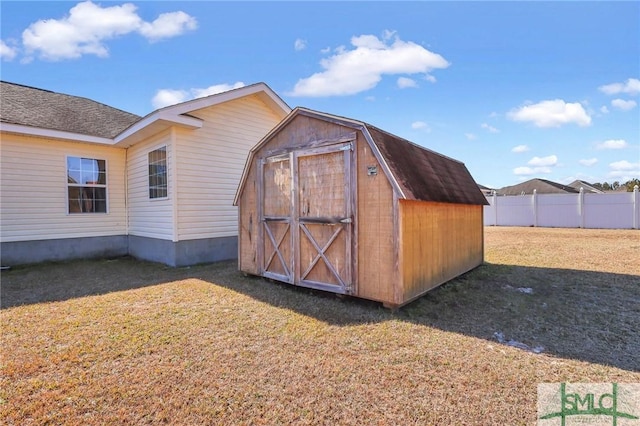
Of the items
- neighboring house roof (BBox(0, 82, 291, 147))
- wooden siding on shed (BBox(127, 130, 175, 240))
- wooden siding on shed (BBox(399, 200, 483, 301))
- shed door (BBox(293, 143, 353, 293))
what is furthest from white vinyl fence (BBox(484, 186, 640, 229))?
wooden siding on shed (BBox(127, 130, 175, 240))

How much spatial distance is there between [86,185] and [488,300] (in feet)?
36.1

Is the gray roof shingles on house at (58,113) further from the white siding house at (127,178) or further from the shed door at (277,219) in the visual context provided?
the shed door at (277,219)

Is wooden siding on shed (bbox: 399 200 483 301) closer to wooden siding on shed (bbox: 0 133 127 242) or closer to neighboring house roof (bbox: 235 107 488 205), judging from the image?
neighboring house roof (bbox: 235 107 488 205)

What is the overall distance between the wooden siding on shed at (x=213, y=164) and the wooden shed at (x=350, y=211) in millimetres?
2213

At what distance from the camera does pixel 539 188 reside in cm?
2672

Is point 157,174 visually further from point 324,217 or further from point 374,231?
point 374,231

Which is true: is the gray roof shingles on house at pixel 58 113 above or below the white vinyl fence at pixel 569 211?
above

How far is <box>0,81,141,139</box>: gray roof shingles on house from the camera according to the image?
8336mm

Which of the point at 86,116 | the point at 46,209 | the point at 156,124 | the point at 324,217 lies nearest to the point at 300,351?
the point at 324,217

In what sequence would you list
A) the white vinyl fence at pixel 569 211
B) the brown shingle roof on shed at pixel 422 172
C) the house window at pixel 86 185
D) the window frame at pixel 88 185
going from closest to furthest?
the brown shingle roof on shed at pixel 422 172
the window frame at pixel 88 185
the house window at pixel 86 185
the white vinyl fence at pixel 569 211

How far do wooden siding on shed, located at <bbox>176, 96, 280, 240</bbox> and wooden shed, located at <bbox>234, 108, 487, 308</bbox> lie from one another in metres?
2.21

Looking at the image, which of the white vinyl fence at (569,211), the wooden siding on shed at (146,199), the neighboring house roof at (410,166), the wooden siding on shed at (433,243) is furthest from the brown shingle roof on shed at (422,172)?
the white vinyl fence at (569,211)

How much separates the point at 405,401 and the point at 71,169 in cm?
1074

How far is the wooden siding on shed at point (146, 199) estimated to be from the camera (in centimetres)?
786
